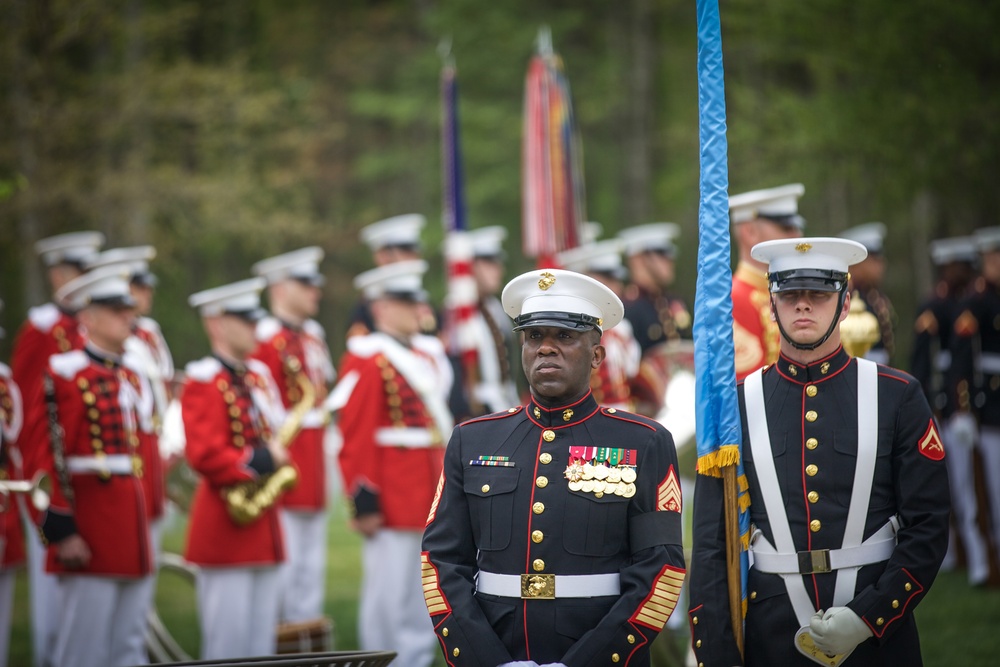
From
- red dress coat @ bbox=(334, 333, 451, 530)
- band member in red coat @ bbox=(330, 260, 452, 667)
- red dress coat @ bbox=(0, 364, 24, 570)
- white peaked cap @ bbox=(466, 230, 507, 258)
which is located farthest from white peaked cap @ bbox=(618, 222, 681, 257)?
red dress coat @ bbox=(0, 364, 24, 570)

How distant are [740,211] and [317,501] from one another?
421 centimetres

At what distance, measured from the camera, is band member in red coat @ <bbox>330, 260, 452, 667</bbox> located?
733 cm

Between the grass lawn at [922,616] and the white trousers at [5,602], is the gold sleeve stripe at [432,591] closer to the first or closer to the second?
the white trousers at [5,602]

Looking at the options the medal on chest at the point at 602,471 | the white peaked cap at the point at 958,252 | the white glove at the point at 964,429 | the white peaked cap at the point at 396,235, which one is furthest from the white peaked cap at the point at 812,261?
the white peaked cap at the point at 958,252

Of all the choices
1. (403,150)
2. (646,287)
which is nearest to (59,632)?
(646,287)

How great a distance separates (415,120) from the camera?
2691 cm

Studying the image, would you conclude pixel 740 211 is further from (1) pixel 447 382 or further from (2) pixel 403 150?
(2) pixel 403 150

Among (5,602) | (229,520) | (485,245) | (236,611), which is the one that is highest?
(485,245)

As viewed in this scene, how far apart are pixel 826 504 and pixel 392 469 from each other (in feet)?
12.7

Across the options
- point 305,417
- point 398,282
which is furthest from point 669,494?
point 305,417

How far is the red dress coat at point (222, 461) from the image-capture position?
6.52m

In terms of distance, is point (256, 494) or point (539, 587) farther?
point (256, 494)

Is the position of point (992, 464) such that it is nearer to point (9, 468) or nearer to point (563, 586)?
point (563, 586)

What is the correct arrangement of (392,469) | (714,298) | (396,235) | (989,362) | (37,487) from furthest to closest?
(396,235) → (989,362) → (392,469) → (37,487) → (714,298)
